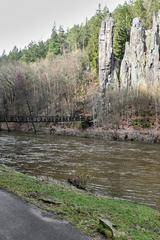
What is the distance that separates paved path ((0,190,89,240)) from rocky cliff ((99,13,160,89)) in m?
67.9

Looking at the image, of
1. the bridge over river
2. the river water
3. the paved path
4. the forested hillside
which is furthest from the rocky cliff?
the paved path

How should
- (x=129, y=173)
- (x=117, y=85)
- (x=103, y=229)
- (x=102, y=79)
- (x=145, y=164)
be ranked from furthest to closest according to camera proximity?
(x=102, y=79)
(x=117, y=85)
(x=145, y=164)
(x=129, y=173)
(x=103, y=229)

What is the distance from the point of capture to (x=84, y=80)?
96688 mm

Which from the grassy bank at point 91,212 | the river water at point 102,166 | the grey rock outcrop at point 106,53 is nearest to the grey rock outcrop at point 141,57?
the grey rock outcrop at point 106,53

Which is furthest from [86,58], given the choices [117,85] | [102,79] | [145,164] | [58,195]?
[58,195]

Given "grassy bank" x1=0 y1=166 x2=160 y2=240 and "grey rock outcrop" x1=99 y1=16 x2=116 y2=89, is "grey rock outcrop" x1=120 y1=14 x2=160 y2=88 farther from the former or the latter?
"grassy bank" x1=0 y1=166 x2=160 y2=240

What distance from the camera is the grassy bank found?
1167 cm

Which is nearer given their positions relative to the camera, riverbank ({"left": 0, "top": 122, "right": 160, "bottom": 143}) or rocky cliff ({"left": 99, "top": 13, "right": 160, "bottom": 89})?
riverbank ({"left": 0, "top": 122, "right": 160, "bottom": 143})

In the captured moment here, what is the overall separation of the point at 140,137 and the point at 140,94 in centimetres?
1560

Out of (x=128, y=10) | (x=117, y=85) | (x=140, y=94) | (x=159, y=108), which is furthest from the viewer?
(x=128, y=10)

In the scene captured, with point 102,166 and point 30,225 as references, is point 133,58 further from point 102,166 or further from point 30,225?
point 30,225

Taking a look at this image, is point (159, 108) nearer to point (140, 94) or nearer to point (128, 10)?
point (140, 94)

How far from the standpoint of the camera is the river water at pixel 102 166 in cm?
2281

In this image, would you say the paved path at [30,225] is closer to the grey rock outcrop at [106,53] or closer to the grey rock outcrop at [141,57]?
the grey rock outcrop at [141,57]
